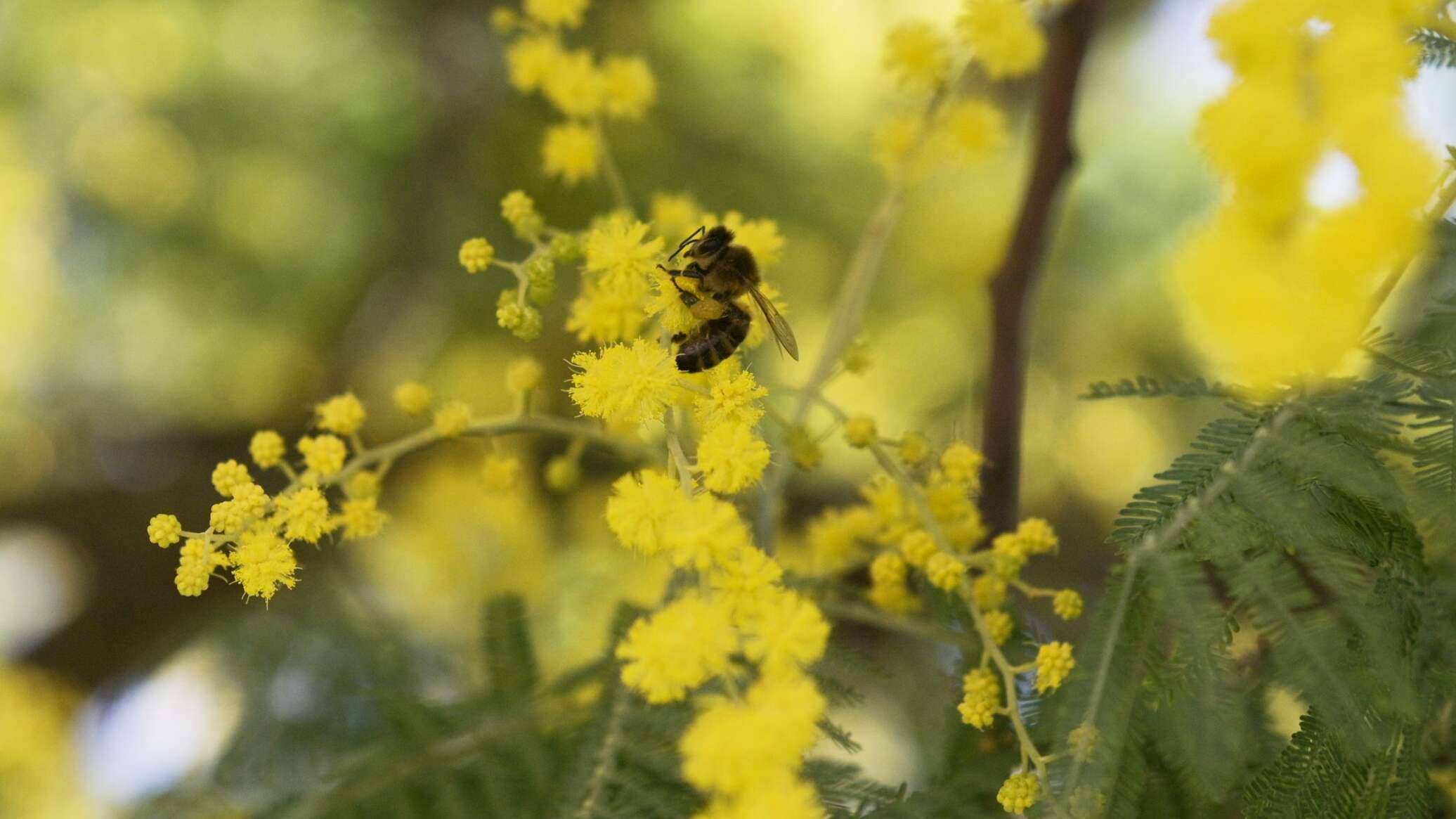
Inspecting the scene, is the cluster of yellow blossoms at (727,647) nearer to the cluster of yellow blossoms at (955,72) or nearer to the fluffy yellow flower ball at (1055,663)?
the fluffy yellow flower ball at (1055,663)

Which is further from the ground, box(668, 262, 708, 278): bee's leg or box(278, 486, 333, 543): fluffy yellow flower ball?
box(668, 262, 708, 278): bee's leg

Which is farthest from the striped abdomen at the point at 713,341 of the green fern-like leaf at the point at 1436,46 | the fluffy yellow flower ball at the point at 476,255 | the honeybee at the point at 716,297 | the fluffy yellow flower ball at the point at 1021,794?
the green fern-like leaf at the point at 1436,46

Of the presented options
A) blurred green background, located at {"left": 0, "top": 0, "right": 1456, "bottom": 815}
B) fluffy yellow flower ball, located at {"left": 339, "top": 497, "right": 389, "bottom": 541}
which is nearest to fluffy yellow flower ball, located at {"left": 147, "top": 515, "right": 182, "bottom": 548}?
fluffy yellow flower ball, located at {"left": 339, "top": 497, "right": 389, "bottom": 541}

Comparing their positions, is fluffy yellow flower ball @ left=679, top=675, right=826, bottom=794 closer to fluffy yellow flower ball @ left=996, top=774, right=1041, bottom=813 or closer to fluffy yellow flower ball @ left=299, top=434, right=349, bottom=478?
fluffy yellow flower ball @ left=996, top=774, right=1041, bottom=813

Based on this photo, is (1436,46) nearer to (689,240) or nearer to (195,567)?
(689,240)

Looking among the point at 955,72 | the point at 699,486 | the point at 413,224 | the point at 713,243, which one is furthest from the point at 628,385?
the point at 413,224

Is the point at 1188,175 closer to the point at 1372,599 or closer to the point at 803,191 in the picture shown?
the point at 803,191

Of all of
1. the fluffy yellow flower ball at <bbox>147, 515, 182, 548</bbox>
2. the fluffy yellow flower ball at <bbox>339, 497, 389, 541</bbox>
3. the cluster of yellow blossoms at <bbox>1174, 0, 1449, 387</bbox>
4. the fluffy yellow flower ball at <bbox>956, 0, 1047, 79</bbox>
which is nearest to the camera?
the cluster of yellow blossoms at <bbox>1174, 0, 1449, 387</bbox>
